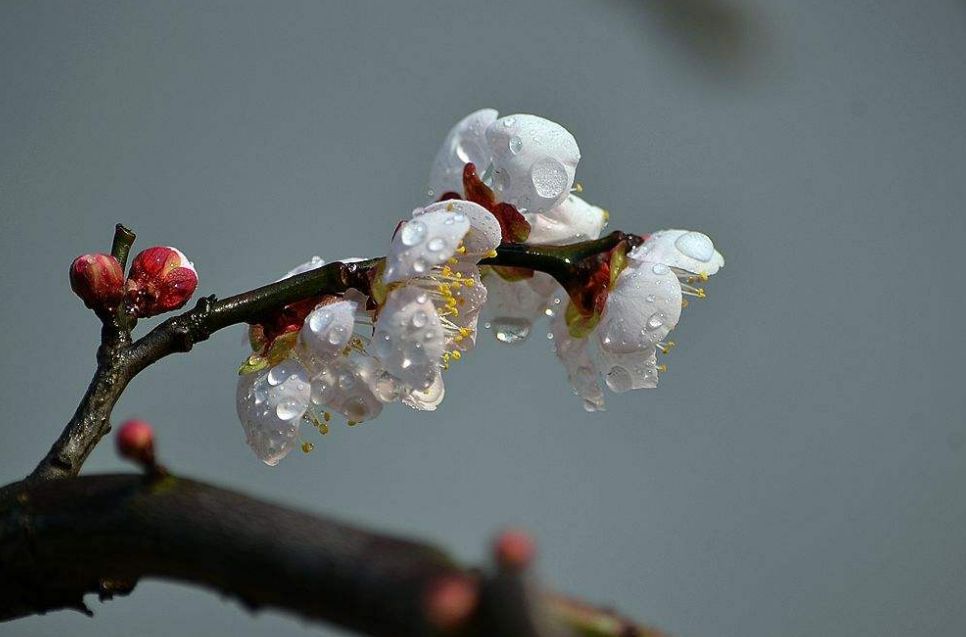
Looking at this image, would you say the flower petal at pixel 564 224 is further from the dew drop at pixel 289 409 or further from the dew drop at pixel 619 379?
the dew drop at pixel 289 409

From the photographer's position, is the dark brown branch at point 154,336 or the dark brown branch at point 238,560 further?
the dark brown branch at point 154,336

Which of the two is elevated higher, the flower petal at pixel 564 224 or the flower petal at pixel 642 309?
the flower petal at pixel 564 224

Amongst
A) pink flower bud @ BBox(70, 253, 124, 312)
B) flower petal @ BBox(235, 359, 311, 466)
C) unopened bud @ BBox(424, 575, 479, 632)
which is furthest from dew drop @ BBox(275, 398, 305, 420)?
unopened bud @ BBox(424, 575, 479, 632)

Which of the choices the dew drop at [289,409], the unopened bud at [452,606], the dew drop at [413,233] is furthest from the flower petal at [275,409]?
the unopened bud at [452,606]

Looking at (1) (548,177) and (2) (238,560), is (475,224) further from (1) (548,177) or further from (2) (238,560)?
(2) (238,560)

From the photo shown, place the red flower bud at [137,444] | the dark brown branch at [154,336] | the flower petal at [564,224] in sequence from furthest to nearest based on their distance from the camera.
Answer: the flower petal at [564,224]
the dark brown branch at [154,336]
the red flower bud at [137,444]
